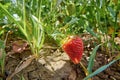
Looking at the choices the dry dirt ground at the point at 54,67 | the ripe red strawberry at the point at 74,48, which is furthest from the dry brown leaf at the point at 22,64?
the ripe red strawberry at the point at 74,48

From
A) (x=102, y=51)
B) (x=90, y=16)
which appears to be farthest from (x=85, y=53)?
(x=90, y=16)

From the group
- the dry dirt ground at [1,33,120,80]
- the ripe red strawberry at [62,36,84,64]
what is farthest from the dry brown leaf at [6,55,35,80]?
the ripe red strawberry at [62,36,84,64]

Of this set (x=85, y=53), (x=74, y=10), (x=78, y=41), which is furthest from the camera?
(x=74, y=10)

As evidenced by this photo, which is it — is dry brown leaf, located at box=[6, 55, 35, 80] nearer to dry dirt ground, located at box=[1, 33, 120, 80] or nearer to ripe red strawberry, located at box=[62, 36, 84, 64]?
dry dirt ground, located at box=[1, 33, 120, 80]

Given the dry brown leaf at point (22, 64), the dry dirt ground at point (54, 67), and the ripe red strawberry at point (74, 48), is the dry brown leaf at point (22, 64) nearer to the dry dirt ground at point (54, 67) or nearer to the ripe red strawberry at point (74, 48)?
the dry dirt ground at point (54, 67)

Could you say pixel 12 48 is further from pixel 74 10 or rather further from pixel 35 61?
pixel 74 10

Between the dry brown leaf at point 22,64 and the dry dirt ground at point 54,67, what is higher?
the dry brown leaf at point 22,64

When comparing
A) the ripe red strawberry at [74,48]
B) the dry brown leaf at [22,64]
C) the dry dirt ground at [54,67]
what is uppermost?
the ripe red strawberry at [74,48]

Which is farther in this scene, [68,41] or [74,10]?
[74,10]
